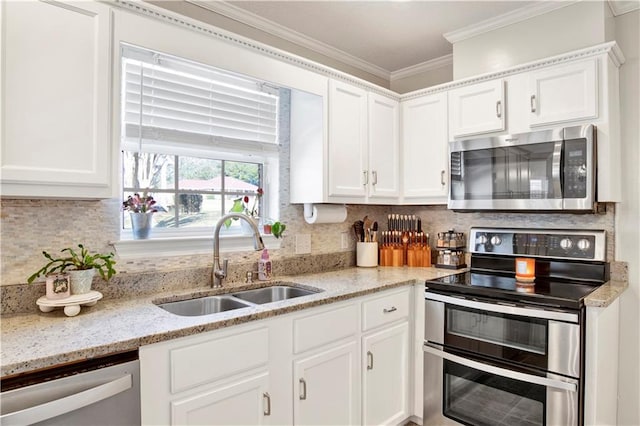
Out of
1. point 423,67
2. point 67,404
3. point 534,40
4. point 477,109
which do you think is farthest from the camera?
point 423,67

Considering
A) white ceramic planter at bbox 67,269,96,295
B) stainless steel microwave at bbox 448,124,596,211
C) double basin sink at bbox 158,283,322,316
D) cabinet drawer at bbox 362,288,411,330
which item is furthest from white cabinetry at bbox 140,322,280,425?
stainless steel microwave at bbox 448,124,596,211

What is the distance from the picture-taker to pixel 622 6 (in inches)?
84.4

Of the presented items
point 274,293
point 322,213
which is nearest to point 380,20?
point 322,213

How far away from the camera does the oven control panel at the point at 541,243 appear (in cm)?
217

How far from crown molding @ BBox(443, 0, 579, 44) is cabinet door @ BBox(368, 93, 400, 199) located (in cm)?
57

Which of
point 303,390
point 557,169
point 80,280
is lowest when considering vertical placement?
point 303,390

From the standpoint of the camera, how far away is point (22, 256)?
153 centimetres

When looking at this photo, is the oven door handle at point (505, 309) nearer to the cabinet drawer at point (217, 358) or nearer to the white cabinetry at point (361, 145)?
the white cabinetry at point (361, 145)

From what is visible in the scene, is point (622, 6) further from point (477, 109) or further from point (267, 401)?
point (267, 401)

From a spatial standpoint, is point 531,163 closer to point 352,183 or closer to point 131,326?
point 352,183

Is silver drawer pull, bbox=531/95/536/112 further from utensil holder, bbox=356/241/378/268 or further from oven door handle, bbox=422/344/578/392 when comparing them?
oven door handle, bbox=422/344/578/392

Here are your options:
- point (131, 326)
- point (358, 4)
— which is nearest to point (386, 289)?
point (131, 326)

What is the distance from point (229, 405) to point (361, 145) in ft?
5.56

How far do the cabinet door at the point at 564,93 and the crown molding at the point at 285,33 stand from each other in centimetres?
125
